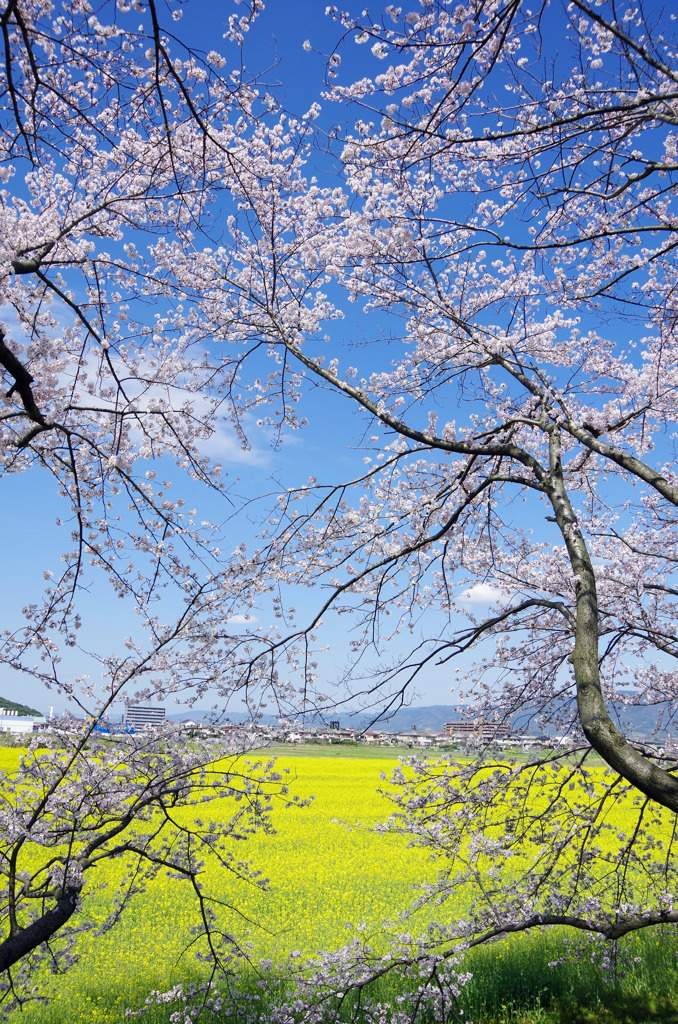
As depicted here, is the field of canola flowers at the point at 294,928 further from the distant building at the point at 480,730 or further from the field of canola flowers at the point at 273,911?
the distant building at the point at 480,730

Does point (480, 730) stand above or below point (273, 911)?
above

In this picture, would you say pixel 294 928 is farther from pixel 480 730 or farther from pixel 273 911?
pixel 480 730

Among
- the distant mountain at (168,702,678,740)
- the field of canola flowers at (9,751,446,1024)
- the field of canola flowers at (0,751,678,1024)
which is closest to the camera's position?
the distant mountain at (168,702,678,740)

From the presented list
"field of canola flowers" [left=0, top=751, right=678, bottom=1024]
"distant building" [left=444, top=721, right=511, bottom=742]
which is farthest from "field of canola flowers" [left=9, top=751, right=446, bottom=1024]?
"distant building" [left=444, top=721, right=511, bottom=742]

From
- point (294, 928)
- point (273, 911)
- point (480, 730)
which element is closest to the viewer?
point (480, 730)

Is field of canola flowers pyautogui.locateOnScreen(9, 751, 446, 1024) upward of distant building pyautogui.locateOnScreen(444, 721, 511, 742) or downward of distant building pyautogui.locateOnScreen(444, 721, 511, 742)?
downward

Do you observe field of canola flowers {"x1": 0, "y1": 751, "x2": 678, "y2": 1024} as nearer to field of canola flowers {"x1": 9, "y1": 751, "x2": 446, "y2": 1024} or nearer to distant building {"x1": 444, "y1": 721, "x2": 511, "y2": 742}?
field of canola flowers {"x1": 9, "y1": 751, "x2": 446, "y2": 1024}

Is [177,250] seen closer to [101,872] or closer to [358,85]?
[358,85]

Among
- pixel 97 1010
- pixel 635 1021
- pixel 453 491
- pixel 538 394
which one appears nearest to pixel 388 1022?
pixel 635 1021

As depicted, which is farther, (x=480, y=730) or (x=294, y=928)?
(x=294, y=928)

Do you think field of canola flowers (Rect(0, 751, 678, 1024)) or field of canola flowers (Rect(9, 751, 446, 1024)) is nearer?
field of canola flowers (Rect(0, 751, 678, 1024))

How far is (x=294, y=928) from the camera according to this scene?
10.3 metres

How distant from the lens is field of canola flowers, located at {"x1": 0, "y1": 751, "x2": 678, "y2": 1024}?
758 centimetres

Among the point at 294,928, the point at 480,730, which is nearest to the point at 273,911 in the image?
the point at 294,928
